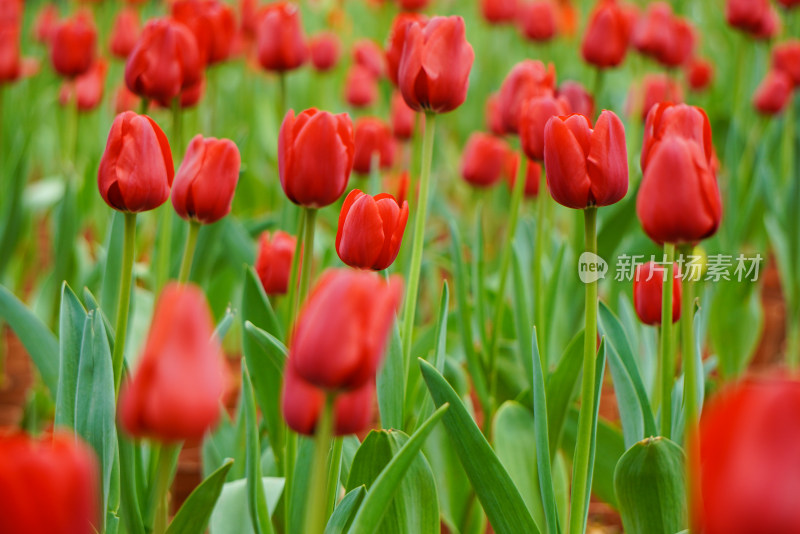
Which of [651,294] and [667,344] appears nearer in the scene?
[667,344]

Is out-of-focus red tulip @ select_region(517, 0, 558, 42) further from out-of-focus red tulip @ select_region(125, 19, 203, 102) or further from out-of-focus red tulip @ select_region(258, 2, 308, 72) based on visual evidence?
out-of-focus red tulip @ select_region(125, 19, 203, 102)

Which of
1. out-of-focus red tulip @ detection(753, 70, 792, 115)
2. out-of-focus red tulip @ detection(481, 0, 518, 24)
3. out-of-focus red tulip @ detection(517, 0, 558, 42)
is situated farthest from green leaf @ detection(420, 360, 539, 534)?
out-of-focus red tulip @ detection(481, 0, 518, 24)

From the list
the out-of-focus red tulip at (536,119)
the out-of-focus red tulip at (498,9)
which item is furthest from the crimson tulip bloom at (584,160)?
the out-of-focus red tulip at (498,9)

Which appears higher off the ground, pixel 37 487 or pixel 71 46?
pixel 71 46

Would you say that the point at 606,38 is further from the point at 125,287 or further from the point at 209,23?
the point at 125,287

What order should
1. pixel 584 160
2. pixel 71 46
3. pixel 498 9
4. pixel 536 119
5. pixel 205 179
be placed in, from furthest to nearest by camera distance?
pixel 498 9 < pixel 71 46 < pixel 536 119 < pixel 205 179 < pixel 584 160

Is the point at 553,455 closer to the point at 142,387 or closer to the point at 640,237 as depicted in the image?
the point at 640,237

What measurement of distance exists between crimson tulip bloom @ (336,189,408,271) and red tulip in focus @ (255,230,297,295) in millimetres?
290

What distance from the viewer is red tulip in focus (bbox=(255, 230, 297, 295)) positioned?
3.63 feet

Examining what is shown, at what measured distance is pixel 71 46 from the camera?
5.72 feet

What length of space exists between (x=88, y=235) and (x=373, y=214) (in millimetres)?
1507

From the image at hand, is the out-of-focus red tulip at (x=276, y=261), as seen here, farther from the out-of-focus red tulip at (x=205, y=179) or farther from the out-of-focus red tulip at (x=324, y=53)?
the out-of-focus red tulip at (x=324, y=53)

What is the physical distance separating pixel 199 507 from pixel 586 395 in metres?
0.36

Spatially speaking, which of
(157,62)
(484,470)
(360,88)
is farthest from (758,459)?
(360,88)
